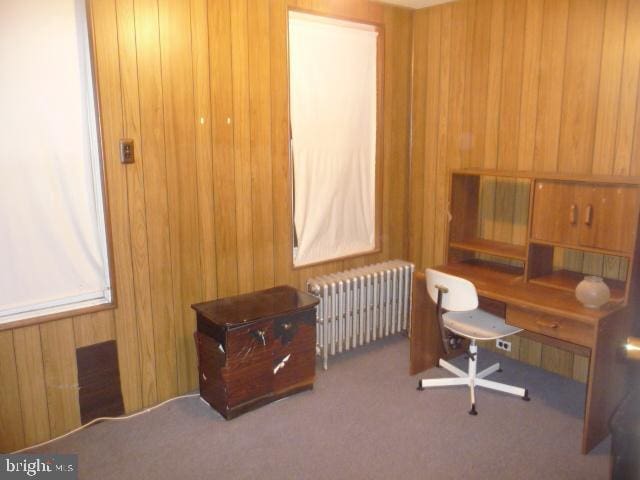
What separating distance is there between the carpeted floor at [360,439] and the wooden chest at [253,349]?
0.10m

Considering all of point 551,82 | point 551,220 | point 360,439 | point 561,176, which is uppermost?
point 551,82

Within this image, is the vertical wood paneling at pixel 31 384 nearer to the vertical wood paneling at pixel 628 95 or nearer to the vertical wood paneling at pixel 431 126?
the vertical wood paneling at pixel 431 126

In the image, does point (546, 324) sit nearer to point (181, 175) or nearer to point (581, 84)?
point (581, 84)

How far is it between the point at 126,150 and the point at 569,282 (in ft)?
8.71

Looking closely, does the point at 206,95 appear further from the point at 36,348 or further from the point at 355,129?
the point at 36,348

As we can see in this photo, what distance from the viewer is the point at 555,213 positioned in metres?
3.12

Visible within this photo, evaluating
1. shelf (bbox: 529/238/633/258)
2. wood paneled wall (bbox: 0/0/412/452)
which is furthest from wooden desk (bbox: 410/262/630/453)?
wood paneled wall (bbox: 0/0/412/452)

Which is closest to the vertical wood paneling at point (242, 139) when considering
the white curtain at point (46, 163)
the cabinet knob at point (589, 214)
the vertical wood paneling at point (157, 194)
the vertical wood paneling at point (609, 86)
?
the vertical wood paneling at point (157, 194)

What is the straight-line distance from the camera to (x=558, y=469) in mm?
2625

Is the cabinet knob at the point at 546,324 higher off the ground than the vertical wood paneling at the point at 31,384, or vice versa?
the cabinet knob at the point at 546,324

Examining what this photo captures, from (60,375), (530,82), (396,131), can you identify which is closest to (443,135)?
(396,131)

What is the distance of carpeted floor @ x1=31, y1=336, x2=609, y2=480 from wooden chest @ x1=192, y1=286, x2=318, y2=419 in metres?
0.10

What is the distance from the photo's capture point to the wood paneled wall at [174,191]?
281cm

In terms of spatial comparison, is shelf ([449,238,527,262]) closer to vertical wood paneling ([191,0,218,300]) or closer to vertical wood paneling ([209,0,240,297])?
vertical wood paneling ([209,0,240,297])
